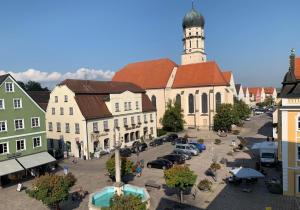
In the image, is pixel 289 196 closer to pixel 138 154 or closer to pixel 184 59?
pixel 138 154

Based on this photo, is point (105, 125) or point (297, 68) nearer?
point (297, 68)

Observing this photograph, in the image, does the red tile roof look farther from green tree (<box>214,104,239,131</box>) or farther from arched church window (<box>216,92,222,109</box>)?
arched church window (<box>216,92,222,109</box>)

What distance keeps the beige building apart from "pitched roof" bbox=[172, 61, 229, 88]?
18602mm

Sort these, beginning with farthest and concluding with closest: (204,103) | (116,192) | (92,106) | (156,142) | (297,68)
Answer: (204,103)
(156,142)
(92,106)
(297,68)
(116,192)

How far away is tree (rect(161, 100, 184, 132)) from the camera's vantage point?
62.2m

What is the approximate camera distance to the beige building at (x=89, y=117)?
43.4m

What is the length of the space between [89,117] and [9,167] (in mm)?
14813

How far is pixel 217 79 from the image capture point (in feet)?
210

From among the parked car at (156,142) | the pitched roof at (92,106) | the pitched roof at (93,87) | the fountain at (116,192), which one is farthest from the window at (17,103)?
the parked car at (156,142)

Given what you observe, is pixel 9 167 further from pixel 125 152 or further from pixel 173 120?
pixel 173 120

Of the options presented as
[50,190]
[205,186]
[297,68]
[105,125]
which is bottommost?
[205,186]

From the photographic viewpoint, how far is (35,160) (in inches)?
1312

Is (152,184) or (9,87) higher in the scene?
(9,87)

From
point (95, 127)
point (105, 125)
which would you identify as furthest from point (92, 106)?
point (105, 125)
